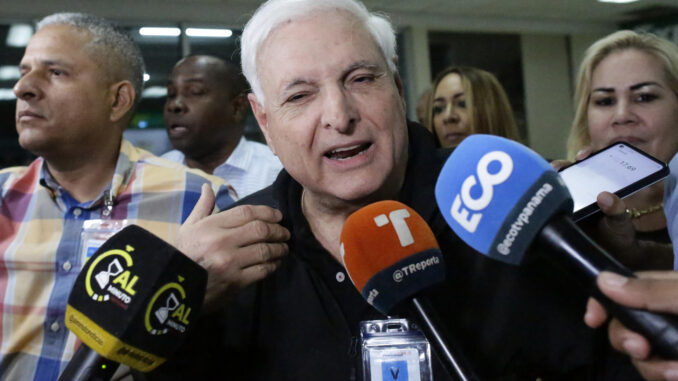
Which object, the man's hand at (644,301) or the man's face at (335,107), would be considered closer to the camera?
the man's hand at (644,301)

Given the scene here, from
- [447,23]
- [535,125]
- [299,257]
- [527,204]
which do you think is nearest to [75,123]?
[299,257]

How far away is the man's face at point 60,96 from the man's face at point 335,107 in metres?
0.96

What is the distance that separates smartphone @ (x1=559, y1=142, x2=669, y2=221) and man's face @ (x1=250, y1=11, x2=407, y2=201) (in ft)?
1.30

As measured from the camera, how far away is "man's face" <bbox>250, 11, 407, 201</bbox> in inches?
46.3

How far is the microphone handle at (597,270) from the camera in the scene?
580 mm

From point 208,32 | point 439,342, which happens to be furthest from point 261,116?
point 208,32

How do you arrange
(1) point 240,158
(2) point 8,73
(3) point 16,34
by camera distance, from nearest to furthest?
(1) point 240,158 < (2) point 8,73 < (3) point 16,34

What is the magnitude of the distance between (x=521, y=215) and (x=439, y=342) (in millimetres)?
209

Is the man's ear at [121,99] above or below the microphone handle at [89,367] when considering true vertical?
above

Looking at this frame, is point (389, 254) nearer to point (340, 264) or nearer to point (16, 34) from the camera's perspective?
point (340, 264)

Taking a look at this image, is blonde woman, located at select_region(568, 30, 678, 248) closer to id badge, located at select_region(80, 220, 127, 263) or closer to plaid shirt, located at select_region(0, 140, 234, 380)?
plaid shirt, located at select_region(0, 140, 234, 380)

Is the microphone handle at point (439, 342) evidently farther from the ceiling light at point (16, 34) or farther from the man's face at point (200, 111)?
the ceiling light at point (16, 34)

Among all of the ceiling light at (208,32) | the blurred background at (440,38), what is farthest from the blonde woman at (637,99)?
the ceiling light at (208,32)

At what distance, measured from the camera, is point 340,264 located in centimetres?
125
